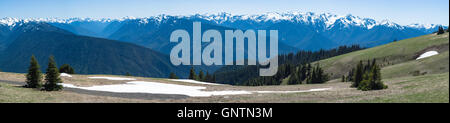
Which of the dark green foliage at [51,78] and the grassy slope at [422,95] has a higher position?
the dark green foliage at [51,78]

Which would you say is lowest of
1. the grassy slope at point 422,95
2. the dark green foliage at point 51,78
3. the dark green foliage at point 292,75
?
the dark green foliage at point 292,75

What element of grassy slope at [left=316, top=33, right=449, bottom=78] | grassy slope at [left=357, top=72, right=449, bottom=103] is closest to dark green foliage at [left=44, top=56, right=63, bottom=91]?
grassy slope at [left=357, top=72, right=449, bottom=103]

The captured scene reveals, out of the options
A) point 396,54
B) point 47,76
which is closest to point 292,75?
point 396,54

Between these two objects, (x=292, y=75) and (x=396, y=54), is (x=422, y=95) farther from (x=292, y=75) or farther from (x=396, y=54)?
(x=292, y=75)

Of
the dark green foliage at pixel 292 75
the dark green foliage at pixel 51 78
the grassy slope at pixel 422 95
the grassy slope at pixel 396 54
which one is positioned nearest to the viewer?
the grassy slope at pixel 422 95

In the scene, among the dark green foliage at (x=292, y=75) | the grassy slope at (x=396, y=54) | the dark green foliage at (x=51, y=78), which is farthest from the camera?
the dark green foliage at (x=292, y=75)

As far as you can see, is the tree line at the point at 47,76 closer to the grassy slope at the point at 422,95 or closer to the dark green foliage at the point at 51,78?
the dark green foliage at the point at 51,78

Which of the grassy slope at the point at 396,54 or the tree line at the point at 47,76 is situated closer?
the tree line at the point at 47,76

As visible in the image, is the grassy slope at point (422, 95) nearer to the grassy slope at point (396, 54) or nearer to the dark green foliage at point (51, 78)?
the dark green foliage at point (51, 78)

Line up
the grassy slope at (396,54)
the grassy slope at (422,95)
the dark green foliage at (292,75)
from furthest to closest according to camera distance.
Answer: the dark green foliage at (292,75), the grassy slope at (396,54), the grassy slope at (422,95)

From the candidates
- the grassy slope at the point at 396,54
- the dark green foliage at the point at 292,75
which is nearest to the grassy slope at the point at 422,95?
the grassy slope at the point at 396,54

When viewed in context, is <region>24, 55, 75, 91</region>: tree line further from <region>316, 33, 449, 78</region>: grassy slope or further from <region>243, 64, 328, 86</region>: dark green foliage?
<region>316, 33, 449, 78</region>: grassy slope
